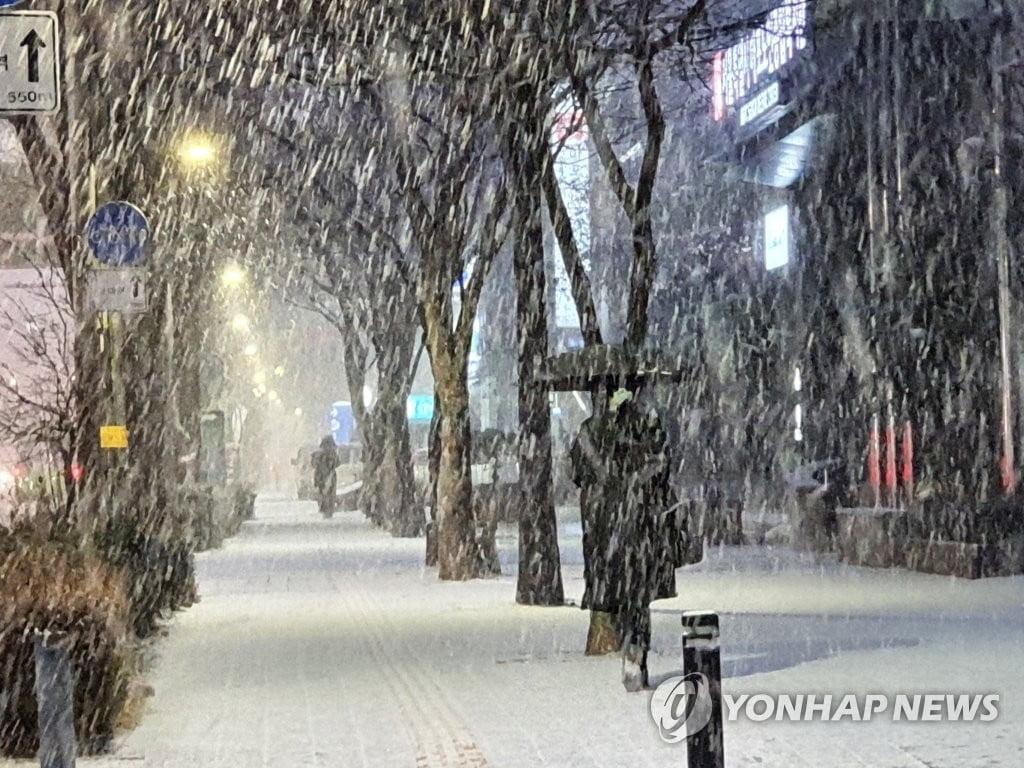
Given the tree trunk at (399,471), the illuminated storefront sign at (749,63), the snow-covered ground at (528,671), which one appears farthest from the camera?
the illuminated storefront sign at (749,63)

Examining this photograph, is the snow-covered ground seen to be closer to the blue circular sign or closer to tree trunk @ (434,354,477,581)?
tree trunk @ (434,354,477,581)

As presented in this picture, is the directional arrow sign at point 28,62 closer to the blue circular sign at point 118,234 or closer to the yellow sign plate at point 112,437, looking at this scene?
the blue circular sign at point 118,234

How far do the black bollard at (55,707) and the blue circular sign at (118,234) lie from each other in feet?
26.5

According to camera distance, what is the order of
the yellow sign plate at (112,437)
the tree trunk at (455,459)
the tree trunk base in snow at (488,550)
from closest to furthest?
the yellow sign plate at (112,437) < the tree trunk at (455,459) < the tree trunk base in snow at (488,550)

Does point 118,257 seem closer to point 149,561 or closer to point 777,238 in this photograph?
point 149,561

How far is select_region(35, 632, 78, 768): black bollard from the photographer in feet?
24.1

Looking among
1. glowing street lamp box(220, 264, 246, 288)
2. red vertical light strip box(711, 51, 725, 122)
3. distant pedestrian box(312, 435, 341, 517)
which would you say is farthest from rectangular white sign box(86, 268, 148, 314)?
distant pedestrian box(312, 435, 341, 517)

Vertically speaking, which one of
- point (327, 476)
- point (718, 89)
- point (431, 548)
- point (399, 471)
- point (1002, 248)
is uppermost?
point (718, 89)

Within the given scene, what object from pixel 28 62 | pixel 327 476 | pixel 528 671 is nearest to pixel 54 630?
pixel 28 62

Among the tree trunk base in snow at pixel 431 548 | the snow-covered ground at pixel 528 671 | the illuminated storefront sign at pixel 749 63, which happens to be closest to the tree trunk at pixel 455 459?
the snow-covered ground at pixel 528 671

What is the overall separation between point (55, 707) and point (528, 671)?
276 inches

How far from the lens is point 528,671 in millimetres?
14070

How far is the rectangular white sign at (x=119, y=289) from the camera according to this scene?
602 inches

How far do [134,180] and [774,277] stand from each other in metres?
30.5
